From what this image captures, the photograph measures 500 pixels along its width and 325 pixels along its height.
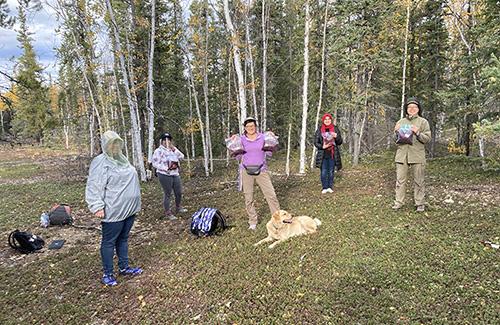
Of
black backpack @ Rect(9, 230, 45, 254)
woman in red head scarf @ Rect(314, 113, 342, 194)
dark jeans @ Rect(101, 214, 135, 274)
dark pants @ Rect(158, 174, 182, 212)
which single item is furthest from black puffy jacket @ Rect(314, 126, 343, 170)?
black backpack @ Rect(9, 230, 45, 254)

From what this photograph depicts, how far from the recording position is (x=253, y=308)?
4145 millimetres

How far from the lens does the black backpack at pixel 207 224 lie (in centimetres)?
693

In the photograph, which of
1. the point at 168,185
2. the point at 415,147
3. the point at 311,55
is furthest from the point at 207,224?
the point at 311,55

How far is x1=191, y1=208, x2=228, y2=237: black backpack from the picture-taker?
22.7ft

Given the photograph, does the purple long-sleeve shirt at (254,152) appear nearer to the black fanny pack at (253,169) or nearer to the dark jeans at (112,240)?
the black fanny pack at (253,169)

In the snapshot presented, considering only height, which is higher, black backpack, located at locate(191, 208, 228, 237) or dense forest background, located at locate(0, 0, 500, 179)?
dense forest background, located at locate(0, 0, 500, 179)

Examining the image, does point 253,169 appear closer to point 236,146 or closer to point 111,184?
point 236,146

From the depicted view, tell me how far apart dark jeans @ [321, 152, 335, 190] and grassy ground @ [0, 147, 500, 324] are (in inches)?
34.2

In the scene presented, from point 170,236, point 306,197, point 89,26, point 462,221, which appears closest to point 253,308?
point 170,236

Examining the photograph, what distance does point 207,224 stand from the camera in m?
6.94

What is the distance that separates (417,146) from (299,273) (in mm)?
3555

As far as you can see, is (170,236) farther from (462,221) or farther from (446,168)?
(446,168)

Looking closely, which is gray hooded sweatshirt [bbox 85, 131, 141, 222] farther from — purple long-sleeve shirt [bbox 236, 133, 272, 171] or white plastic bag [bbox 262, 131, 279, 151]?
white plastic bag [bbox 262, 131, 279, 151]

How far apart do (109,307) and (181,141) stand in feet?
77.8
